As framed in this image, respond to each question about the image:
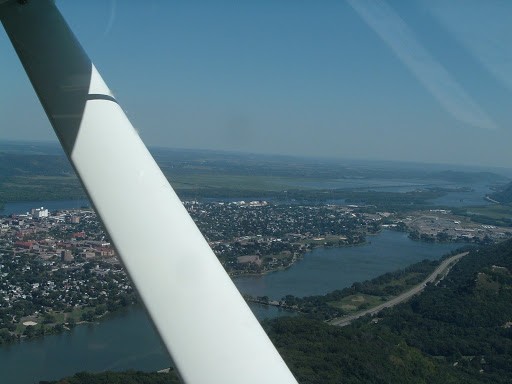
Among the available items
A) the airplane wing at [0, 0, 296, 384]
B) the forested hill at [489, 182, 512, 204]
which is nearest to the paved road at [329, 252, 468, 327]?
the airplane wing at [0, 0, 296, 384]

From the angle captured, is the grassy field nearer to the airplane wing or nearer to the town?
the town

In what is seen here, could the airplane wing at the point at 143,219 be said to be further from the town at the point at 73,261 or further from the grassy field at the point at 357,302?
the grassy field at the point at 357,302

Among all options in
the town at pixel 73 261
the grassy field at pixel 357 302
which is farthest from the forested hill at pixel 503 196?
the town at pixel 73 261

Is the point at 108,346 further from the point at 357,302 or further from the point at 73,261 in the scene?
the point at 357,302

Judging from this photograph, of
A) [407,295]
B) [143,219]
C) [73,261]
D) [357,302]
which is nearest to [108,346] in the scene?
[73,261]

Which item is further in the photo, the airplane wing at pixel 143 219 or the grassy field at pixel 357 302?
the grassy field at pixel 357 302

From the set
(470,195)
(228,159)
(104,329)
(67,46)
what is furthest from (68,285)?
(470,195)

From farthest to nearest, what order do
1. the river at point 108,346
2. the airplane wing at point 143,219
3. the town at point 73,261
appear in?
the town at point 73,261
the river at point 108,346
the airplane wing at point 143,219
